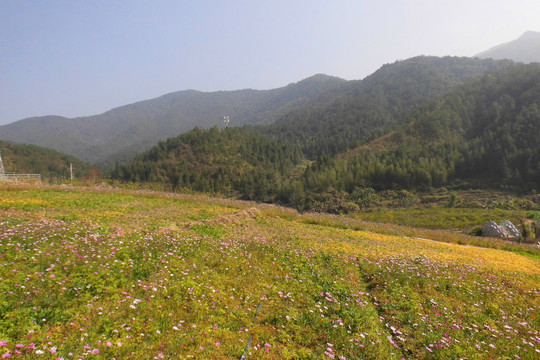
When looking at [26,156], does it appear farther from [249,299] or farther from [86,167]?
[249,299]

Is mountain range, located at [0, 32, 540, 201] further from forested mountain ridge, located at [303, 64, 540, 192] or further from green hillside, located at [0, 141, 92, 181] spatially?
green hillside, located at [0, 141, 92, 181]

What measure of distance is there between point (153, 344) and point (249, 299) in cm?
272

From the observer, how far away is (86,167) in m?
166

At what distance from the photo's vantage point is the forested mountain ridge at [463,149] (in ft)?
279

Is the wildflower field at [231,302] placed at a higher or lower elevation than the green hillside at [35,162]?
lower

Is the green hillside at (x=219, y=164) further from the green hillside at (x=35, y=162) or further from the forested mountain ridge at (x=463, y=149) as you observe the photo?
the green hillside at (x=35, y=162)

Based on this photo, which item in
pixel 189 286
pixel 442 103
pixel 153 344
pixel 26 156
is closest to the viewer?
pixel 153 344

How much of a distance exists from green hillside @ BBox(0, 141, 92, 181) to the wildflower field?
455ft

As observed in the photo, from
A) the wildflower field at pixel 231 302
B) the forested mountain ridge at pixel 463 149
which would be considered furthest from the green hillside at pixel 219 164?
the wildflower field at pixel 231 302

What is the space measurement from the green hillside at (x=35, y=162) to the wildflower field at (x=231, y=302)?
138573 mm

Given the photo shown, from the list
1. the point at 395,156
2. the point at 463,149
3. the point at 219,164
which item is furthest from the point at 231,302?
the point at 219,164

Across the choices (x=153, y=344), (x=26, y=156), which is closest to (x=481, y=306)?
(x=153, y=344)

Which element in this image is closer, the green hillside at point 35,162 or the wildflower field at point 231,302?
the wildflower field at point 231,302

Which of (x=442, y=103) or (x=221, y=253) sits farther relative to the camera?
(x=442, y=103)
